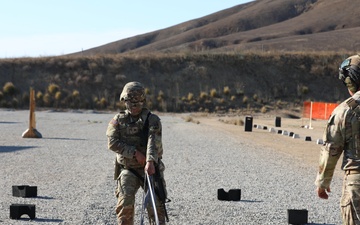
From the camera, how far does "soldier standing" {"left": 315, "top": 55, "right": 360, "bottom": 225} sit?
18.2 feet

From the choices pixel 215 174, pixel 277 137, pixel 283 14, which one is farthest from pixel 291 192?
pixel 283 14

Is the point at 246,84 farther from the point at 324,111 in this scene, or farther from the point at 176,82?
the point at 324,111

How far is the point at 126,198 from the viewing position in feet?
23.2

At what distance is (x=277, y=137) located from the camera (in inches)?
1168

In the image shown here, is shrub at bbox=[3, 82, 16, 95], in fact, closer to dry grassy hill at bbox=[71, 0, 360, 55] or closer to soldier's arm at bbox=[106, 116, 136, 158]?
dry grassy hill at bbox=[71, 0, 360, 55]

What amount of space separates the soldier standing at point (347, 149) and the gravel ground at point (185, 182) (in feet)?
12.7

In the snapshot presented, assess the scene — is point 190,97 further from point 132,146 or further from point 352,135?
point 352,135

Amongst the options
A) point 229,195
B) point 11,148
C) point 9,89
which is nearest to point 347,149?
point 229,195

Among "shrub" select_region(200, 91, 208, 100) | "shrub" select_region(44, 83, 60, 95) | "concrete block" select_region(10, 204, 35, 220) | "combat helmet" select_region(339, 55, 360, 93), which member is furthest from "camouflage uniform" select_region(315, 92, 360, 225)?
"shrub" select_region(44, 83, 60, 95)

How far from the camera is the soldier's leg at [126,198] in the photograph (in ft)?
23.2

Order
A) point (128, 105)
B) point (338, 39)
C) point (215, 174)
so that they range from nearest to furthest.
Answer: point (128, 105), point (215, 174), point (338, 39)

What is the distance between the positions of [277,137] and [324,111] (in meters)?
14.2

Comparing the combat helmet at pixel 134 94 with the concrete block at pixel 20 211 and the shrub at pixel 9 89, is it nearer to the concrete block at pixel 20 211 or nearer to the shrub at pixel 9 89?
the concrete block at pixel 20 211

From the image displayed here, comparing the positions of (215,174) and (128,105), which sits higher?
(128,105)
